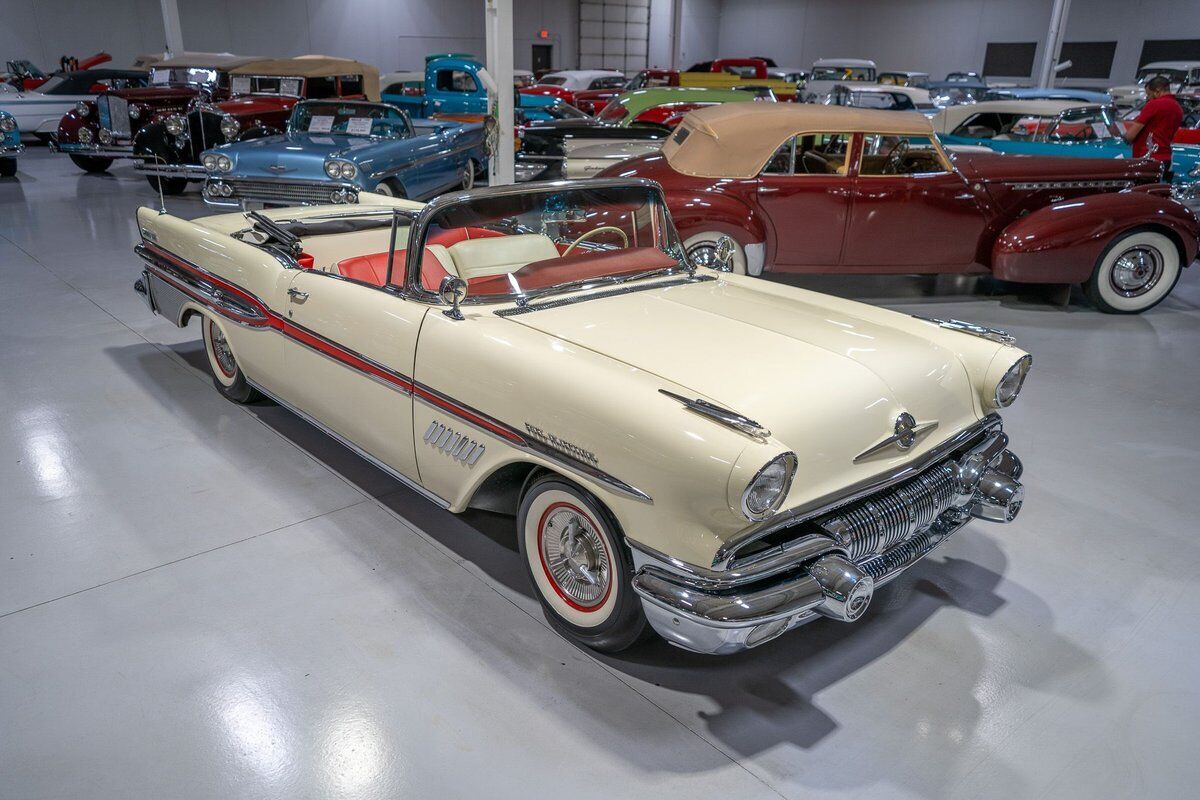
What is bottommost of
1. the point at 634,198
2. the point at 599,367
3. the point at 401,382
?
the point at 401,382

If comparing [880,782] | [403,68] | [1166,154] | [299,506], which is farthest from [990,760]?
[403,68]

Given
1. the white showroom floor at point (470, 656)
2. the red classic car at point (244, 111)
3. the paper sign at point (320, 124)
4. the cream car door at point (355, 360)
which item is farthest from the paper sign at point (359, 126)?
the cream car door at point (355, 360)

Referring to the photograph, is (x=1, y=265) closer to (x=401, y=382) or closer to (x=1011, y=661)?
(x=401, y=382)

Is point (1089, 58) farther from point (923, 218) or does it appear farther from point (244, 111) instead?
point (244, 111)

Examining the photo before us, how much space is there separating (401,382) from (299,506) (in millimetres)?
899

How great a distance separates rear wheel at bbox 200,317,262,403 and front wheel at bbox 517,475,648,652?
2.36m

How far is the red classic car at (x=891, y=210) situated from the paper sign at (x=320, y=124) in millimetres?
4434

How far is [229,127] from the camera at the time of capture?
10.6m

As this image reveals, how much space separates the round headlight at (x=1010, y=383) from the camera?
9.68ft

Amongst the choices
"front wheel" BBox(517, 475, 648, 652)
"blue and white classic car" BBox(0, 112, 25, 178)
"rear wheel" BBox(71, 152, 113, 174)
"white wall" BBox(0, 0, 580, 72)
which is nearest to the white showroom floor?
"front wheel" BBox(517, 475, 648, 652)

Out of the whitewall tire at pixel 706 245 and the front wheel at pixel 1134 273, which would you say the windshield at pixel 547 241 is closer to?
the whitewall tire at pixel 706 245

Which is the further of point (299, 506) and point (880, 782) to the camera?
point (299, 506)

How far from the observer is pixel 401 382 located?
121 inches

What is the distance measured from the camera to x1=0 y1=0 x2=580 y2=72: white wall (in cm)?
1995
